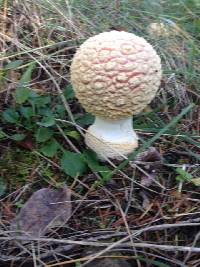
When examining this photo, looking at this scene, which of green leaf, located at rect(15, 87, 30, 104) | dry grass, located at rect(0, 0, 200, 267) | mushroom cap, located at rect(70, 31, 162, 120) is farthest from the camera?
green leaf, located at rect(15, 87, 30, 104)

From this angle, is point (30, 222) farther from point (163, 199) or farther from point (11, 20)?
point (11, 20)

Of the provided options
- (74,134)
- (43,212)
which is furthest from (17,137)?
(43,212)

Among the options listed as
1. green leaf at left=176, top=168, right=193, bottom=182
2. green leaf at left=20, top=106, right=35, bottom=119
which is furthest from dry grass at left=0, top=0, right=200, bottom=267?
green leaf at left=20, top=106, right=35, bottom=119

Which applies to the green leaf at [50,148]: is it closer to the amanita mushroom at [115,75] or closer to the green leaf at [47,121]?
the green leaf at [47,121]

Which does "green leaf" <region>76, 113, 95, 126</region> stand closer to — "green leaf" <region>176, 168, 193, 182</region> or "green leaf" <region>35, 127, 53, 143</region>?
"green leaf" <region>35, 127, 53, 143</region>

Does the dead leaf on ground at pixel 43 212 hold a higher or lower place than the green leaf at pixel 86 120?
lower

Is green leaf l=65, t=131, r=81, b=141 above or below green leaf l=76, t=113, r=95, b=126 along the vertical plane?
below

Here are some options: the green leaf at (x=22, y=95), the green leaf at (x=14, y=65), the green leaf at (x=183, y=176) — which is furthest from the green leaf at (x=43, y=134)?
the green leaf at (x=183, y=176)

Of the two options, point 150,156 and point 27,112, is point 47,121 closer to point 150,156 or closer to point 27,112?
point 27,112
